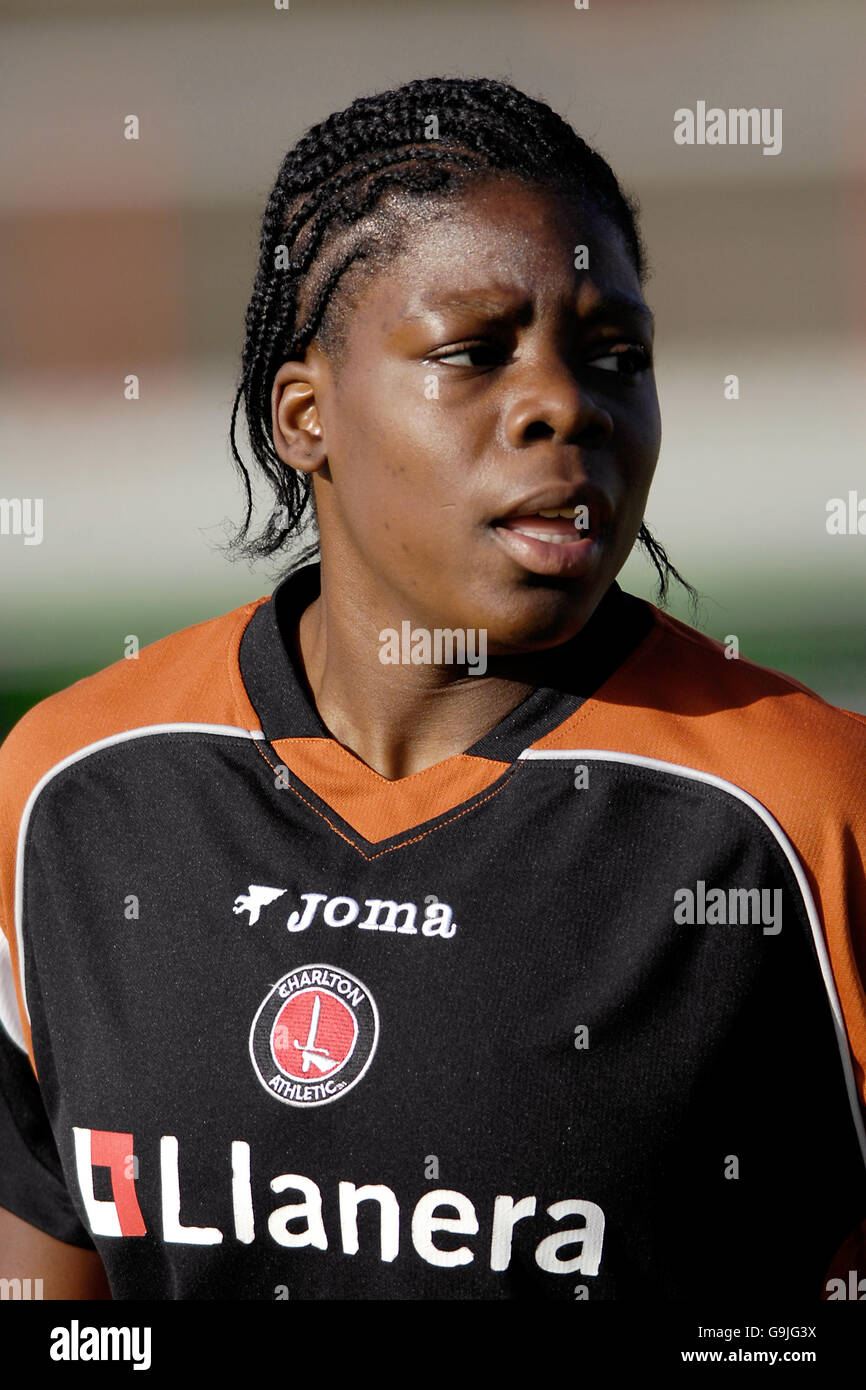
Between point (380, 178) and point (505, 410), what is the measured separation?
12.0 inches

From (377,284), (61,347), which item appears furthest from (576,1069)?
(61,347)

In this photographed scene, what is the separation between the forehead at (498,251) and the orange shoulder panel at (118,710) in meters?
0.49

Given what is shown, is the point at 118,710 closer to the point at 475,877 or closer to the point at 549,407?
the point at 475,877

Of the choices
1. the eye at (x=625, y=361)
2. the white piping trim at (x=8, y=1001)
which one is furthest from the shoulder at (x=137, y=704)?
the eye at (x=625, y=361)

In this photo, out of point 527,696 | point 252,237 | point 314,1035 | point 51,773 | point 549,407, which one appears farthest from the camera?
point 252,237

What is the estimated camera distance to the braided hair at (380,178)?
144cm

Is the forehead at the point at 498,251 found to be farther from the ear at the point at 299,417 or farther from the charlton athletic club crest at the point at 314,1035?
the charlton athletic club crest at the point at 314,1035

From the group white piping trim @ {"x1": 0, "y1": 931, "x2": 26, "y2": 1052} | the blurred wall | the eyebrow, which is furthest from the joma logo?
the blurred wall

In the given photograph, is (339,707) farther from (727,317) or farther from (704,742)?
(727,317)

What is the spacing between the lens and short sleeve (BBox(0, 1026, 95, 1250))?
67.5 inches

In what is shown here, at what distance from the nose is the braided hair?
0.20 metres

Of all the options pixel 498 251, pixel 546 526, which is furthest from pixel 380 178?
pixel 546 526

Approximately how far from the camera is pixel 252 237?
7125 millimetres

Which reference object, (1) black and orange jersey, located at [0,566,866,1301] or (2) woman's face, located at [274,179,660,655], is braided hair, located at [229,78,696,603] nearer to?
(2) woman's face, located at [274,179,660,655]
